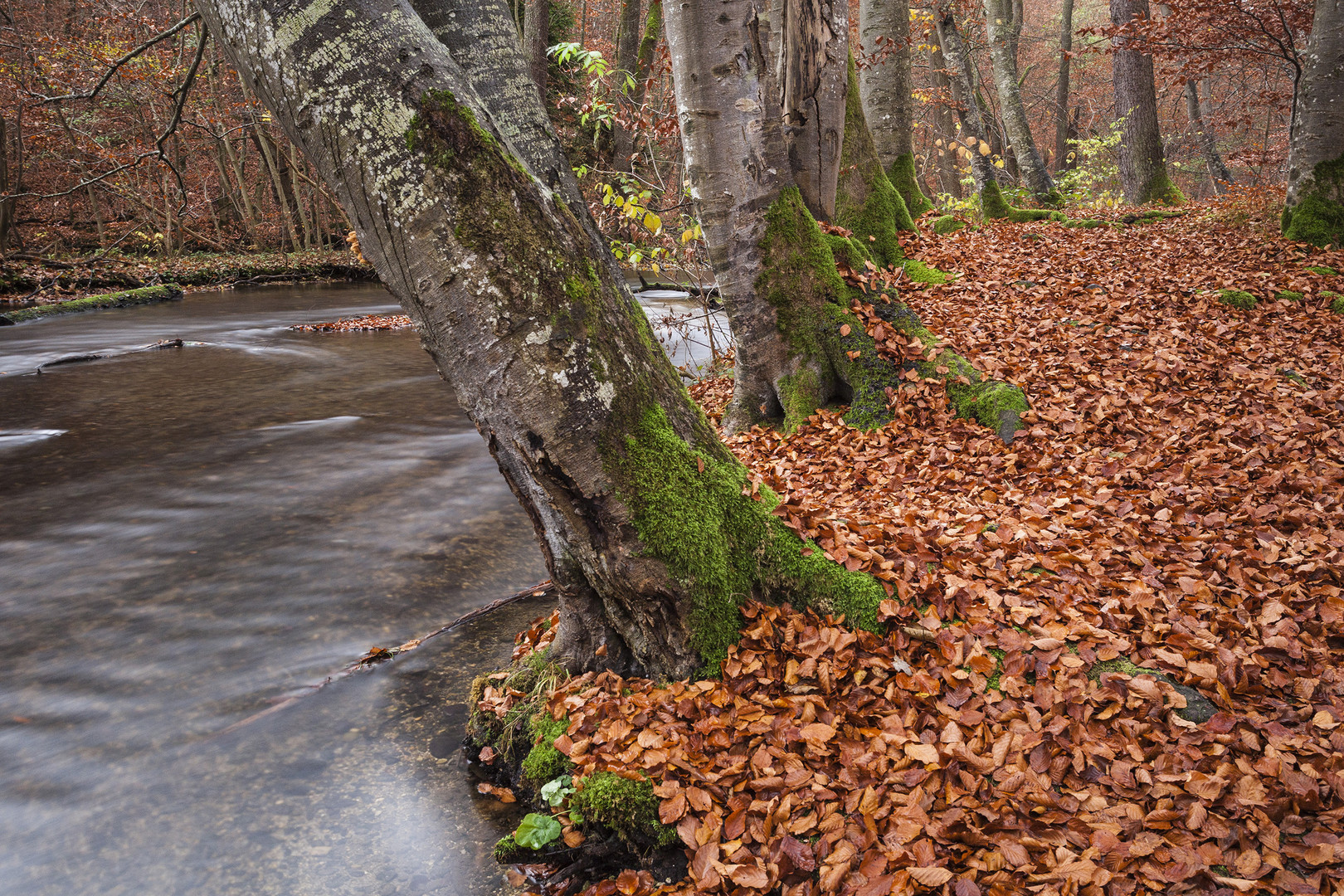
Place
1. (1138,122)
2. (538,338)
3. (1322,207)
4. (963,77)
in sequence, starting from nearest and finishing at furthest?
(538,338) → (1322,207) → (1138,122) → (963,77)

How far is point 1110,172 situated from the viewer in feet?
63.3

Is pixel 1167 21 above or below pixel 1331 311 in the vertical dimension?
above

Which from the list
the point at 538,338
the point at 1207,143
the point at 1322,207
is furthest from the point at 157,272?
the point at 1207,143

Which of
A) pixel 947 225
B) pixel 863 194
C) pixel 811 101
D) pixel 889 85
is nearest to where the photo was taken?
pixel 811 101

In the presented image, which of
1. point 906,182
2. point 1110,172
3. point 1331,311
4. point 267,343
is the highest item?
point 1110,172

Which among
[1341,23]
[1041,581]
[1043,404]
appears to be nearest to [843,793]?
[1041,581]

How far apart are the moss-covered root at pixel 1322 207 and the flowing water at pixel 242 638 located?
30.0 feet

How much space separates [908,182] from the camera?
440 inches

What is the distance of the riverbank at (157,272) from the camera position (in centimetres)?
1748

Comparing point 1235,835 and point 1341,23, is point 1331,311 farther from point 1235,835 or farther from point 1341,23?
point 1235,835

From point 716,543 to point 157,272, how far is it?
76.6ft

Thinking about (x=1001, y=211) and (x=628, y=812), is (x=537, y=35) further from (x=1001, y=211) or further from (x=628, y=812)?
(x=628, y=812)

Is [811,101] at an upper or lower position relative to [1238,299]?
upper

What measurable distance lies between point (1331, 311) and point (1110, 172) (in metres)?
15.1
